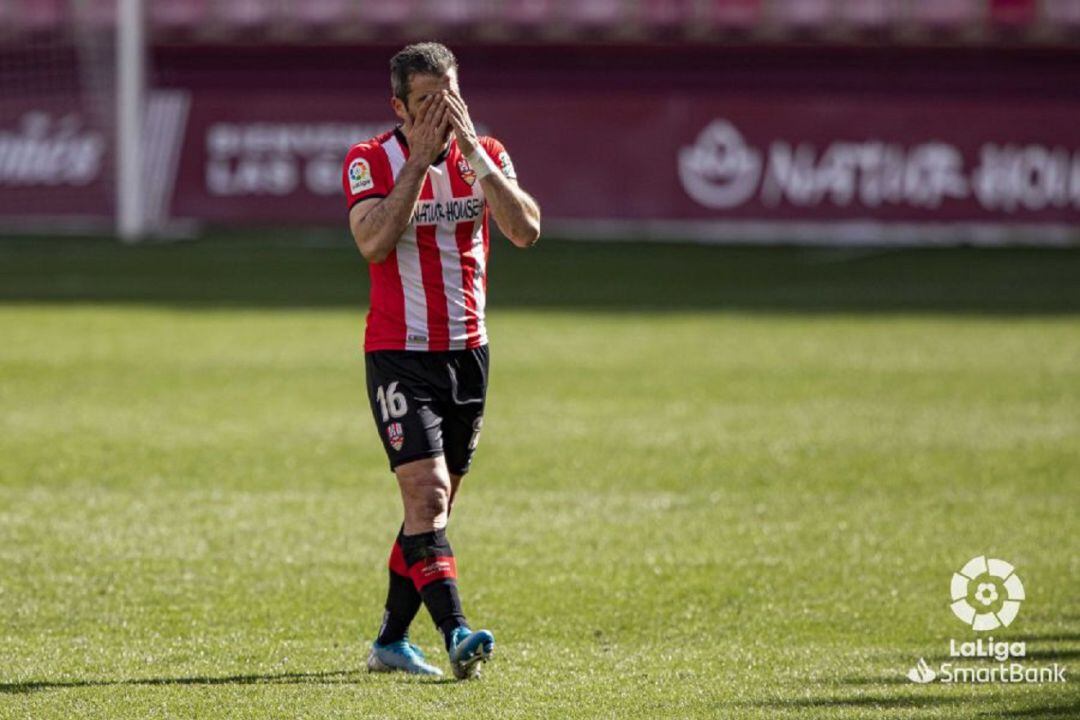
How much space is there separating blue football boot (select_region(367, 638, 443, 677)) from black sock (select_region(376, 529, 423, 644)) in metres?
0.03

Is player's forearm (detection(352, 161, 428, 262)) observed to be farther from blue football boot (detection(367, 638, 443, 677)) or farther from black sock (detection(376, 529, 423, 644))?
blue football boot (detection(367, 638, 443, 677))

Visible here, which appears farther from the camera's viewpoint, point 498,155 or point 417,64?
point 498,155

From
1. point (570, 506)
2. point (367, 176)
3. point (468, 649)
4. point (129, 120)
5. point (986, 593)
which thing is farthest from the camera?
point (129, 120)

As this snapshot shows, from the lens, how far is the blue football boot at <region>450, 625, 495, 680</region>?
5.52 m

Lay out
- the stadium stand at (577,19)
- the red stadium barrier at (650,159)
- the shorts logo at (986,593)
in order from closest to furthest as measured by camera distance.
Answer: the shorts logo at (986,593)
the red stadium barrier at (650,159)
the stadium stand at (577,19)

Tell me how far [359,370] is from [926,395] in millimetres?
4234

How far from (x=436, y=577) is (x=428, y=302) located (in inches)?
35.5

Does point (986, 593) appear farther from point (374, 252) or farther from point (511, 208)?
point (374, 252)

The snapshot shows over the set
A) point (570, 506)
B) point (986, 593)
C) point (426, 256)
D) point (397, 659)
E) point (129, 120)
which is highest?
point (426, 256)

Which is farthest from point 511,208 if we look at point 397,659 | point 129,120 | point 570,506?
point 129,120

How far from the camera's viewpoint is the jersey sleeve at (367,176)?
5.78 metres

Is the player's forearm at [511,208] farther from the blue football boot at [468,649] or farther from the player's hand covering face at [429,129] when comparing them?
the blue football boot at [468,649]

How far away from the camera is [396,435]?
18.9ft

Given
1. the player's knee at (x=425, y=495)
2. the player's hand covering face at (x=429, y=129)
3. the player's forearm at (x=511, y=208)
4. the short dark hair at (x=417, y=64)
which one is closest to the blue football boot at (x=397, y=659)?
the player's knee at (x=425, y=495)
